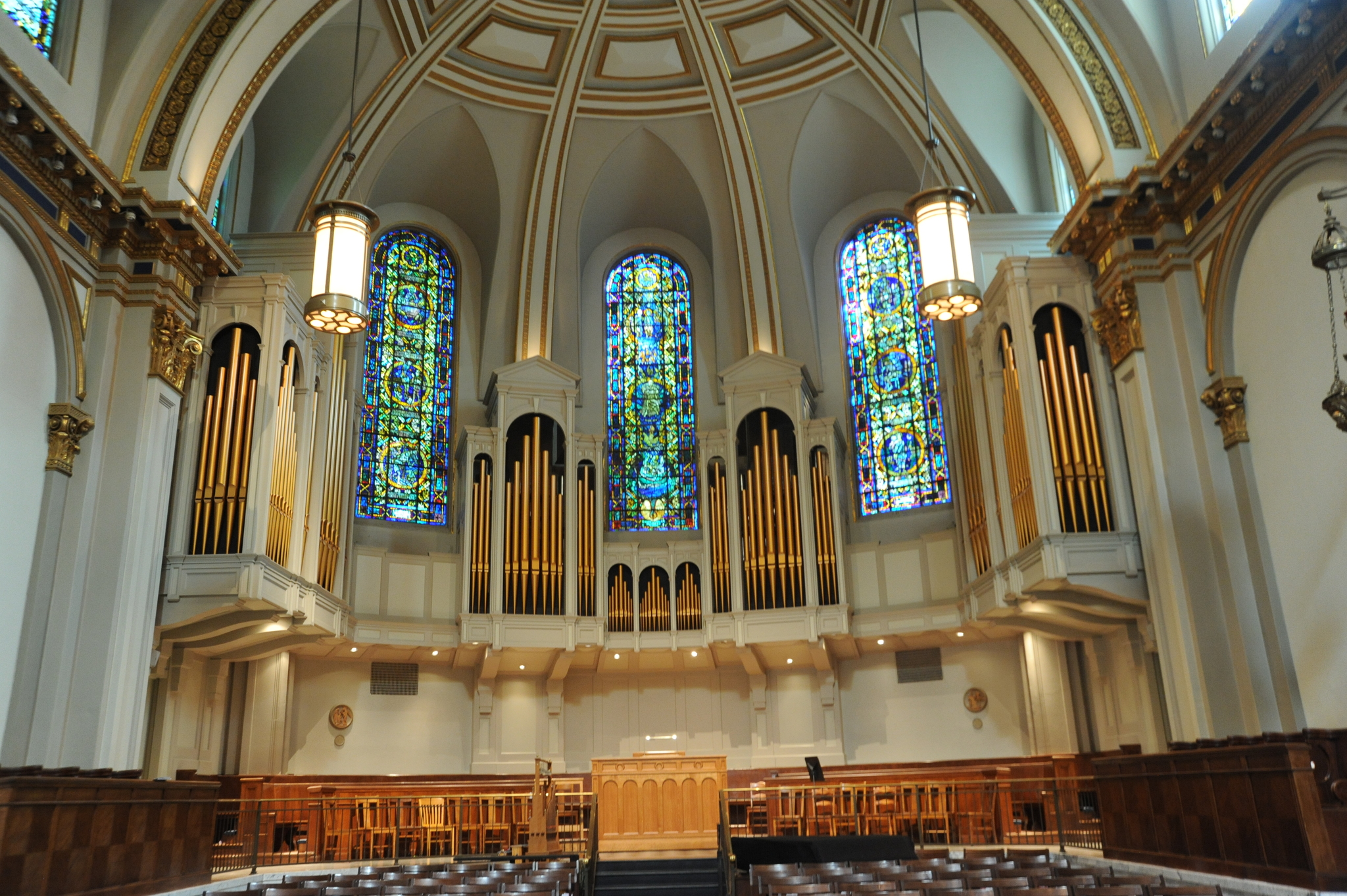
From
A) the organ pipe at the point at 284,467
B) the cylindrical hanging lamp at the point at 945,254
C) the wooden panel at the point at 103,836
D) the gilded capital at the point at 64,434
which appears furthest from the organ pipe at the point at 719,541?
the gilded capital at the point at 64,434

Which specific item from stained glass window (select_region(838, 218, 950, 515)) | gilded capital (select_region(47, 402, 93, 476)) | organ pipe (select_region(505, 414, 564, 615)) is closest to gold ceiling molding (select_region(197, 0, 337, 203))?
gilded capital (select_region(47, 402, 93, 476))

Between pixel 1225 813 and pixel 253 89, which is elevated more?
pixel 253 89

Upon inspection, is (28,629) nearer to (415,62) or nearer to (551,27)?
(415,62)

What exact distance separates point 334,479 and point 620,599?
168 inches

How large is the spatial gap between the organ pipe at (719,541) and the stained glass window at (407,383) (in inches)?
157

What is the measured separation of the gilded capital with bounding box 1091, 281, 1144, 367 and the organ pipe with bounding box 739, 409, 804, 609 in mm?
5052

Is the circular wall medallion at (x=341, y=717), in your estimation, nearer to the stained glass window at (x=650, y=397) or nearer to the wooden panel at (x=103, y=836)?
the stained glass window at (x=650, y=397)

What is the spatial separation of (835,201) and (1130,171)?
276 inches

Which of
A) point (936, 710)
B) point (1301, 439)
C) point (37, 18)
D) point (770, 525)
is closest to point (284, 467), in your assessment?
point (37, 18)

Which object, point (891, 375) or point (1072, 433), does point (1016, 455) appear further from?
point (891, 375)

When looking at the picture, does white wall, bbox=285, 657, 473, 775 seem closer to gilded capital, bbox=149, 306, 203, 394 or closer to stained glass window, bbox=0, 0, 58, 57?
gilded capital, bbox=149, 306, 203, 394

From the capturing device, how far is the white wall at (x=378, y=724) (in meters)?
15.1

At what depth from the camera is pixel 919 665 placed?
1589 cm

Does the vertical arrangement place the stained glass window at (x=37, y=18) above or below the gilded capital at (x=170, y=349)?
above
